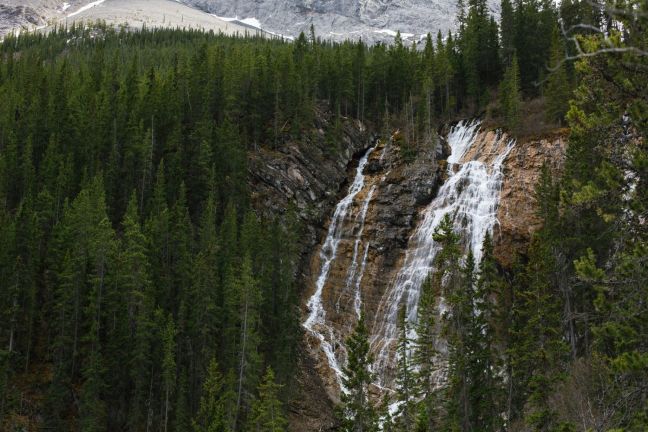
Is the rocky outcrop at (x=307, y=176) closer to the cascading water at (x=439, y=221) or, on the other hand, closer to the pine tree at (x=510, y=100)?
the cascading water at (x=439, y=221)

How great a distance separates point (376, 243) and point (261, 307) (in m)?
16.2

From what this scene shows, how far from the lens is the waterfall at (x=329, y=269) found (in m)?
49.1

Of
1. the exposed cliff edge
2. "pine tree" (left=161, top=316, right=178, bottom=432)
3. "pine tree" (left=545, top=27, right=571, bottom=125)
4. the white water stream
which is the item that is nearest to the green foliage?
"pine tree" (left=161, top=316, right=178, bottom=432)

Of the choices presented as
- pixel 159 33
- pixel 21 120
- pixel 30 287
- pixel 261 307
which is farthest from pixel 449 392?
pixel 159 33

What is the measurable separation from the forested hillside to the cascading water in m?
3.69

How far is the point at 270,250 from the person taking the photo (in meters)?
49.7

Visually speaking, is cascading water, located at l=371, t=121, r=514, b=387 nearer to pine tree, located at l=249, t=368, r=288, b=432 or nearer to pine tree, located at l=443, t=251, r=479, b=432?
Answer: pine tree, located at l=249, t=368, r=288, b=432

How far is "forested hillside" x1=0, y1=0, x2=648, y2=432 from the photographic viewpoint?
13.9 metres

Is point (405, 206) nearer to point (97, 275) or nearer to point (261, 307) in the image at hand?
point (261, 307)

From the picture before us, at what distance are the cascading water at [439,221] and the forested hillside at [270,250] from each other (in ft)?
12.1

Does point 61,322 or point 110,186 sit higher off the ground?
point 110,186

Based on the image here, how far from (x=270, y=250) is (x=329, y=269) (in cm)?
950

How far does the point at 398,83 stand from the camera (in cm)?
8288

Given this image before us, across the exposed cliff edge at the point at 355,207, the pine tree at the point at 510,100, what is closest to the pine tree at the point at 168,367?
the exposed cliff edge at the point at 355,207
